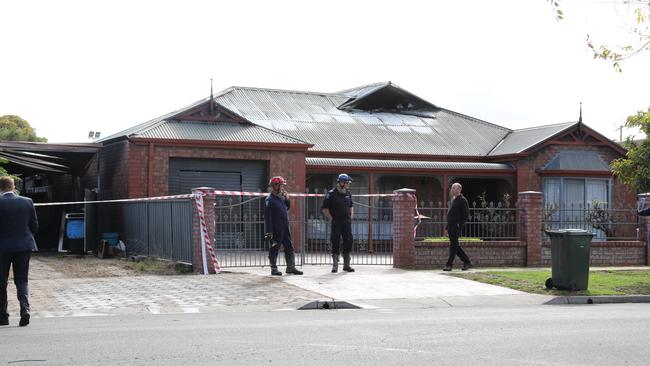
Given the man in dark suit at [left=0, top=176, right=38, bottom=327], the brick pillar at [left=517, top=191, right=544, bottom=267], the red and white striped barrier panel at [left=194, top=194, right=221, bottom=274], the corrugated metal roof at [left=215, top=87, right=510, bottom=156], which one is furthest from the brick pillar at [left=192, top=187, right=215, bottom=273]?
the corrugated metal roof at [left=215, top=87, right=510, bottom=156]

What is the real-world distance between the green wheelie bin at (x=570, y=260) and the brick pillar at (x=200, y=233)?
6.39 metres

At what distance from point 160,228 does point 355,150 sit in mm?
9524

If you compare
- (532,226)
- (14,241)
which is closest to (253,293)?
(14,241)

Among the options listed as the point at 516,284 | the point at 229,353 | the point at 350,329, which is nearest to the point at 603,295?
the point at 516,284

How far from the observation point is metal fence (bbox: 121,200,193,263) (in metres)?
16.7

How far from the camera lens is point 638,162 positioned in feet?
61.5

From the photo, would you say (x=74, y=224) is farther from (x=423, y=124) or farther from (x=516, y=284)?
(x=423, y=124)

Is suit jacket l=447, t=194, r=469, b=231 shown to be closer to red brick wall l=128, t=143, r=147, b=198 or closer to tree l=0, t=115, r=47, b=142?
red brick wall l=128, t=143, r=147, b=198

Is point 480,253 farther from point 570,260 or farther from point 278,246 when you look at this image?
point 278,246

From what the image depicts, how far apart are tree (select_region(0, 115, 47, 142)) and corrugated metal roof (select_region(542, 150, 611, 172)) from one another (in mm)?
33680

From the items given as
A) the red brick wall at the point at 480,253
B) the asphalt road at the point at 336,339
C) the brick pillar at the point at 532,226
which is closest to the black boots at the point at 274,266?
the red brick wall at the point at 480,253

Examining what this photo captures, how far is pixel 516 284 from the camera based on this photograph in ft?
47.9

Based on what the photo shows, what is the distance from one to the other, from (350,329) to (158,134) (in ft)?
48.4

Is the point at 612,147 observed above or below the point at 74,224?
above
